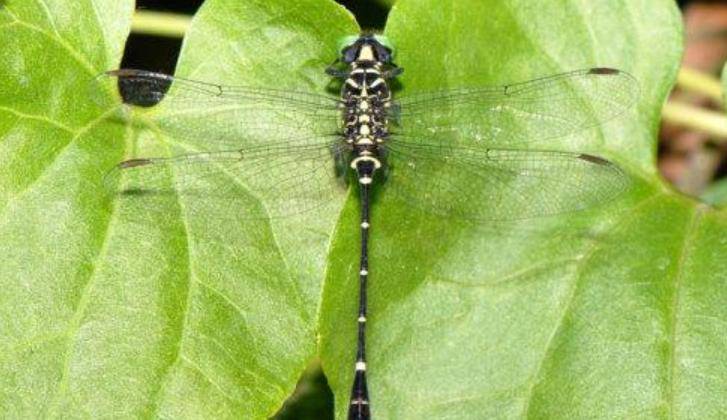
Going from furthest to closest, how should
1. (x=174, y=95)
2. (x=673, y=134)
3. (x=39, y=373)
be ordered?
1. (x=673, y=134)
2. (x=174, y=95)
3. (x=39, y=373)

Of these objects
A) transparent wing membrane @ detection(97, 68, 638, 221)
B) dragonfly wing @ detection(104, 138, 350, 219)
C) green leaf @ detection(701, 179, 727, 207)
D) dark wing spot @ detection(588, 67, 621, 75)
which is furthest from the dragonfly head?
green leaf @ detection(701, 179, 727, 207)

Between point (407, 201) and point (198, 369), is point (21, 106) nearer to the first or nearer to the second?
point (198, 369)

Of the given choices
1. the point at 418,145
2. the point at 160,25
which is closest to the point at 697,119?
the point at 418,145

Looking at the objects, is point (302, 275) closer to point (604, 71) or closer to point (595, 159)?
point (595, 159)

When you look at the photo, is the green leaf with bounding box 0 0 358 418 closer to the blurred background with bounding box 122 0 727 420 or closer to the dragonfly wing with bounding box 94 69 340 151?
the dragonfly wing with bounding box 94 69 340 151

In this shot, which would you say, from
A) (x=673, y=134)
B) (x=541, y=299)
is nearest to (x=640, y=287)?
(x=541, y=299)

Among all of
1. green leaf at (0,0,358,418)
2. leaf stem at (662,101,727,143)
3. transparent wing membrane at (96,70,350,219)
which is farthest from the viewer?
leaf stem at (662,101,727,143)

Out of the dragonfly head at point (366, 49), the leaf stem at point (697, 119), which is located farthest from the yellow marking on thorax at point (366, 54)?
the leaf stem at point (697, 119)
